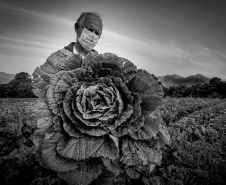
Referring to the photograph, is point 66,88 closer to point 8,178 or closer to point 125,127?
point 125,127

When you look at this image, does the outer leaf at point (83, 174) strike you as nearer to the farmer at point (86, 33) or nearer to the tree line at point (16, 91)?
the farmer at point (86, 33)

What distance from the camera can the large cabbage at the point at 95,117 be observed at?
742mm

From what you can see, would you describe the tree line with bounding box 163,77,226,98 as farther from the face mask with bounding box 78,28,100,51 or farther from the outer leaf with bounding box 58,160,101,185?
the outer leaf with bounding box 58,160,101,185

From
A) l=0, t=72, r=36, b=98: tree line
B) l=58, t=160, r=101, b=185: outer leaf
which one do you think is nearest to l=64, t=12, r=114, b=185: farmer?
l=58, t=160, r=101, b=185: outer leaf

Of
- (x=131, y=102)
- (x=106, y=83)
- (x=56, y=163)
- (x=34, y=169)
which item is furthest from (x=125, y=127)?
(x=34, y=169)

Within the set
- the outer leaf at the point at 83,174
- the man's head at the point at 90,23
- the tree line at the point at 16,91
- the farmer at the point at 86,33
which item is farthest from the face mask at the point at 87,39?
the tree line at the point at 16,91

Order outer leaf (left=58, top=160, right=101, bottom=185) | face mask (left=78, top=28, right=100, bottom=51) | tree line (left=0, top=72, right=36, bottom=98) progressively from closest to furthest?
outer leaf (left=58, top=160, right=101, bottom=185) < face mask (left=78, top=28, right=100, bottom=51) < tree line (left=0, top=72, right=36, bottom=98)

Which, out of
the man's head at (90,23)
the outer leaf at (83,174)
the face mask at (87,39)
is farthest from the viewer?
the man's head at (90,23)

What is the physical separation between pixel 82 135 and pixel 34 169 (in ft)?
3.29

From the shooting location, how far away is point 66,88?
841 millimetres

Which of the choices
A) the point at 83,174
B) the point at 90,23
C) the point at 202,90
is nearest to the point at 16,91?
the point at 202,90

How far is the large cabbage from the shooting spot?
2.43 feet

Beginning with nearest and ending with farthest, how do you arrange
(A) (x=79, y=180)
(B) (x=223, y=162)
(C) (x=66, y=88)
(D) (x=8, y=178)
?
1. (A) (x=79, y=180)
2. (C) (x=66, y=88)
3. (D) (x=8, y=178)
4. (B) (x=223, y=162)

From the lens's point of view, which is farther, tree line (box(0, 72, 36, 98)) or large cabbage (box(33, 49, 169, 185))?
tree line (box(0, 72, 36, 98))
